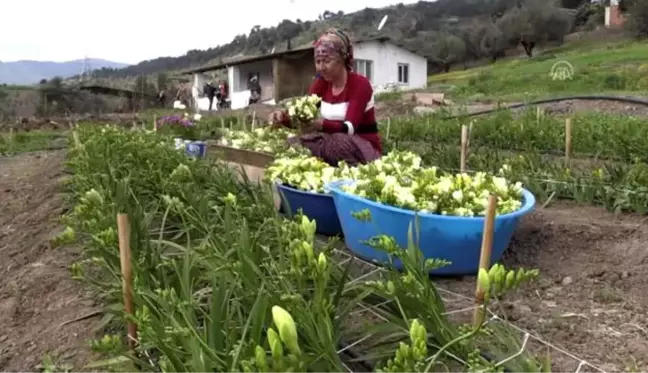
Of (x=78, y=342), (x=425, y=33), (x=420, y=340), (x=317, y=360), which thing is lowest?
(x=78, y=342)

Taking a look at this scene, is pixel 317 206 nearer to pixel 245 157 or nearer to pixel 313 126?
pixel 313 126

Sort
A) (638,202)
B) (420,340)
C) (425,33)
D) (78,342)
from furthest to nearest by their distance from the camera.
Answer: (425,33) < (638,202) < (78,342) < (420,340)

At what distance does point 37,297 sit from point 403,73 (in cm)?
2902

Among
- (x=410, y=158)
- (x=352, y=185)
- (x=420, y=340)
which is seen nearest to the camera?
(x=420, y=340)

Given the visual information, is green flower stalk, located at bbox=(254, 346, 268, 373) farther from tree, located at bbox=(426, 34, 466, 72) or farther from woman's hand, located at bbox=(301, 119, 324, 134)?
tree, located at bbox=(426, 34, 466, 72)

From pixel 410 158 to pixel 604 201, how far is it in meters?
1.28

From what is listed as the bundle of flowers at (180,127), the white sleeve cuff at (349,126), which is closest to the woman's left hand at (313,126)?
the white sleeve cuff at (349,126)

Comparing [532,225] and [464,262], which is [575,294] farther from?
[532,225]

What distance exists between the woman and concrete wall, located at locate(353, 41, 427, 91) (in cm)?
2355

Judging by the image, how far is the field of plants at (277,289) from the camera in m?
1.47

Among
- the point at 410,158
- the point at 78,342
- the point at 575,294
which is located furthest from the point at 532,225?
the point at 78,342

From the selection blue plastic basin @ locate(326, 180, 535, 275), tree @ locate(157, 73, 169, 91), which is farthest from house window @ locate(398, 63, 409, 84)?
blue plastic basin @ locate(326, 180, 535, 275)

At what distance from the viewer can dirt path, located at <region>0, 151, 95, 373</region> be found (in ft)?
6.83

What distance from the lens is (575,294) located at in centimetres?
245
